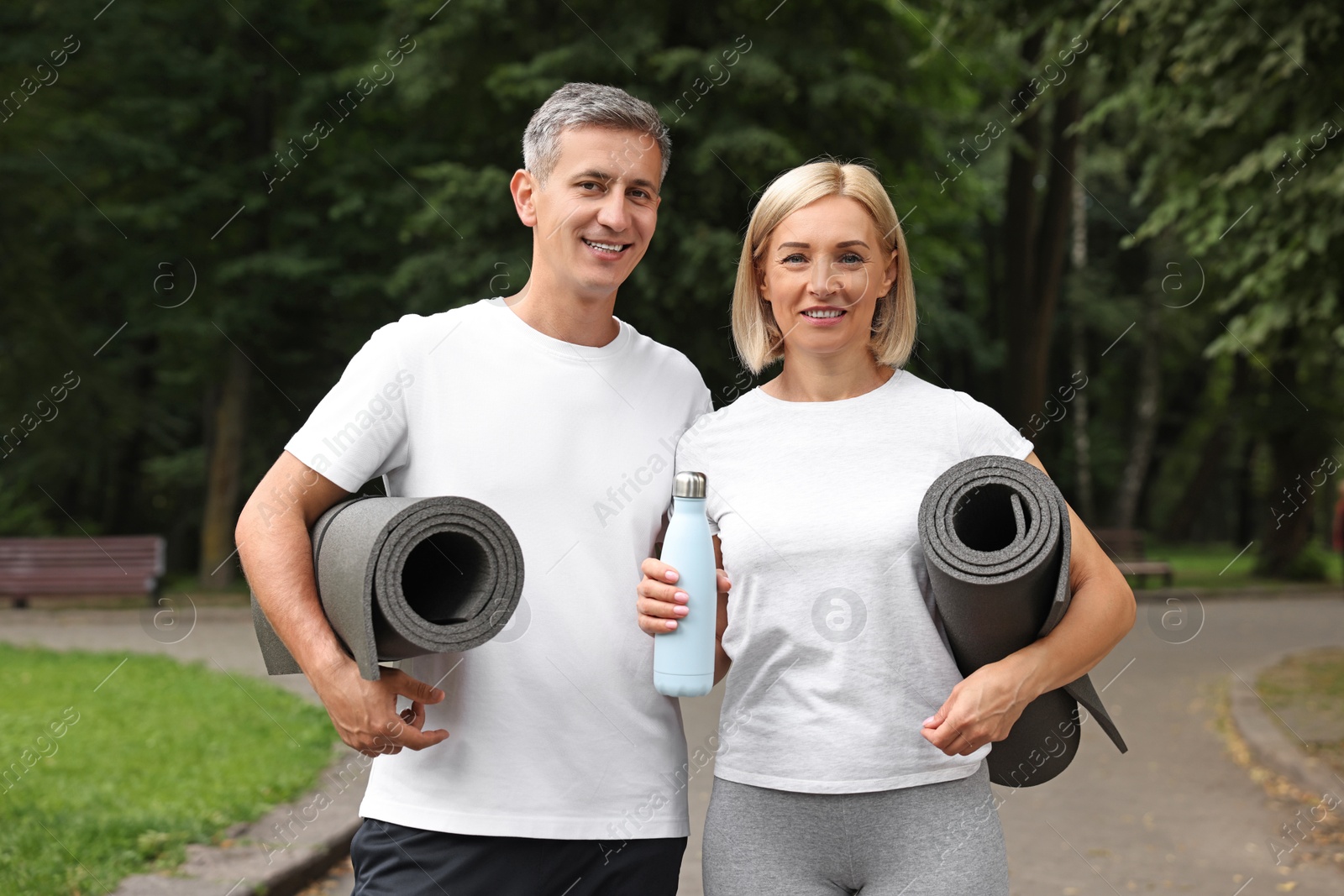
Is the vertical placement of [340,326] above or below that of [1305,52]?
above

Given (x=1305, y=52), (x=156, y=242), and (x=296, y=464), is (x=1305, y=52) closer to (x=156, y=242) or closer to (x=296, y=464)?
(x=296, y=464)

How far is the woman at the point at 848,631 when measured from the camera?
2.27 meters

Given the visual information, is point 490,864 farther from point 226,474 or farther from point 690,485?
point 226,474

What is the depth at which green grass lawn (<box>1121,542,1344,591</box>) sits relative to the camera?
21.1 metres

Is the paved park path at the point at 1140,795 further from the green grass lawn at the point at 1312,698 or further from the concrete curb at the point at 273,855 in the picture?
the green grass lawn at the point at 1312,698

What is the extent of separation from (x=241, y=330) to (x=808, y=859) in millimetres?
17142

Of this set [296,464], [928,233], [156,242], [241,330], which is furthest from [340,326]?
[296,464]

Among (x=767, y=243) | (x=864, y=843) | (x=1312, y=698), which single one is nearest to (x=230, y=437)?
(x=1312, y=698)

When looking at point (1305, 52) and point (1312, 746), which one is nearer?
point (1305, 52)

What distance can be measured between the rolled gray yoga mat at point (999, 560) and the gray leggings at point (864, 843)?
24 cm

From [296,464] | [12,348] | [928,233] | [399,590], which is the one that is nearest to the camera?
[399,590]

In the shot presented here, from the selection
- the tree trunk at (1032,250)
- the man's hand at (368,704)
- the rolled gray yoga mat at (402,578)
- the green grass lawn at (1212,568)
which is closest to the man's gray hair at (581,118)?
the rolled gray yoga mat at (402,578)

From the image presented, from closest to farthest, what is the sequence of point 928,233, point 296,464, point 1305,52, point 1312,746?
point 296,464
point 1305,52
point 1312,746
point 928,233

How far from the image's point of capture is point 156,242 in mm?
18500
